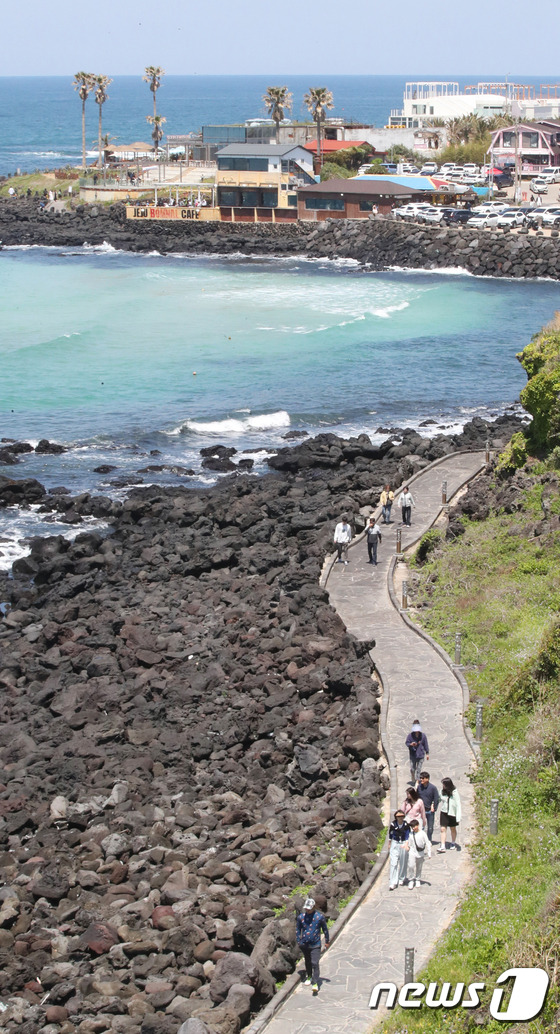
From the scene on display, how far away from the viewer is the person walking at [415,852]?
44.3 ft

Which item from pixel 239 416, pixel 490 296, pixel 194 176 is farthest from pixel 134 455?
pixel 194 176

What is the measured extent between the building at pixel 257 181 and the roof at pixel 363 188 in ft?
9.49

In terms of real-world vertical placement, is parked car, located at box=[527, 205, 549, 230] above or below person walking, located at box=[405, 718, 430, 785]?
above

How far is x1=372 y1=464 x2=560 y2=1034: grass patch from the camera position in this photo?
445 inches

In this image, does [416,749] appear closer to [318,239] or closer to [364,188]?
[318,239]

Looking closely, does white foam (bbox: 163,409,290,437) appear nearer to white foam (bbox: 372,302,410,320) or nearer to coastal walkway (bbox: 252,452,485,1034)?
coastal walkway (bbox: 252,452,485,1034)

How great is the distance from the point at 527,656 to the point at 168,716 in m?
6.19

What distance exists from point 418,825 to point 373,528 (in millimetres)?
11438

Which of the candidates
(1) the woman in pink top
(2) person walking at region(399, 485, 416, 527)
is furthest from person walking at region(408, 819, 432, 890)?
(2) person walking at region(399, 485, 416, 527)

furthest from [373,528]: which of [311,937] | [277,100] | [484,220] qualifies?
[277,100]

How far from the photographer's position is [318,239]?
87.4 metres

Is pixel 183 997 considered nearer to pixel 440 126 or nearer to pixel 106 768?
pixel 106 768

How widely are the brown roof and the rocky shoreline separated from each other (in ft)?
203

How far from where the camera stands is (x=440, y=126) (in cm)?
11812
